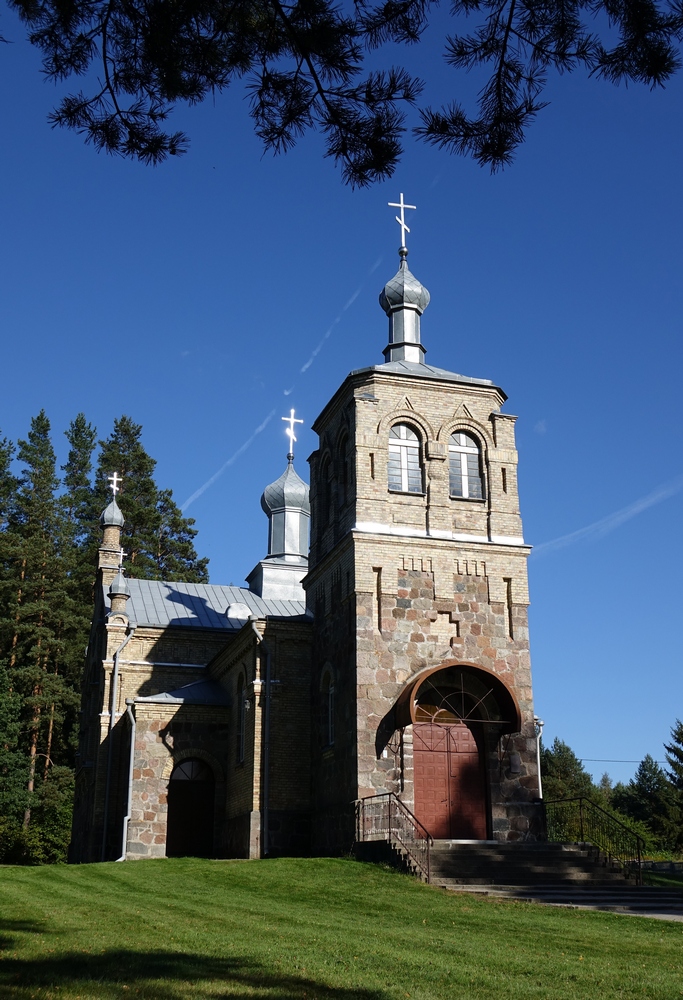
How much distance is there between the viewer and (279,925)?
448 inches

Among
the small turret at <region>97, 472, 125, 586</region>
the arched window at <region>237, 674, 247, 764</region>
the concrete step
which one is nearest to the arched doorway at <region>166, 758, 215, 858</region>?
the arched window at <region>237, 674, 247, 764</region>

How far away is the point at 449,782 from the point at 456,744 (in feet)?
2.41

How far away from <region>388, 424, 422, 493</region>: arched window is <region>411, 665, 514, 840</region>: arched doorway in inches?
158

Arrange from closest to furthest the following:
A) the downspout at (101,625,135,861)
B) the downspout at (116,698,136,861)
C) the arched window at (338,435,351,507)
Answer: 1. the arched window at (338,435,351,507)
2. the downspout at (116,698,136,861)
3. the downspout at (101,625,135,861)

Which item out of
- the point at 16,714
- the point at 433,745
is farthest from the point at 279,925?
the point at 16,714

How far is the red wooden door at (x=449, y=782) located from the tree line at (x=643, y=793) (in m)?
33.5

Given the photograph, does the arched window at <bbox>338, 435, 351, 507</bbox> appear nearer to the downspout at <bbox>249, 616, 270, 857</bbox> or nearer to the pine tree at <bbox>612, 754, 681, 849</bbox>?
the downspout at <bbox>249, 616, 270, 857</bbox>

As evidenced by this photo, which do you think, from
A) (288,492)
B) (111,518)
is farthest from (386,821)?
(111,518)

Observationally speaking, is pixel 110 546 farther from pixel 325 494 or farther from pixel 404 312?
pixel 404 312

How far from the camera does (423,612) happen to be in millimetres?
20094

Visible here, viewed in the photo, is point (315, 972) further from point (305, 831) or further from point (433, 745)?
point (305, 831)

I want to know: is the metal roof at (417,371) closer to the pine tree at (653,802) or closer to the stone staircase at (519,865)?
the stone staircase at (519,865)

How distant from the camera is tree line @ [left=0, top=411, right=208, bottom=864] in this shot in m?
38.1

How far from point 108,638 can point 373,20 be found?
23.0 m
